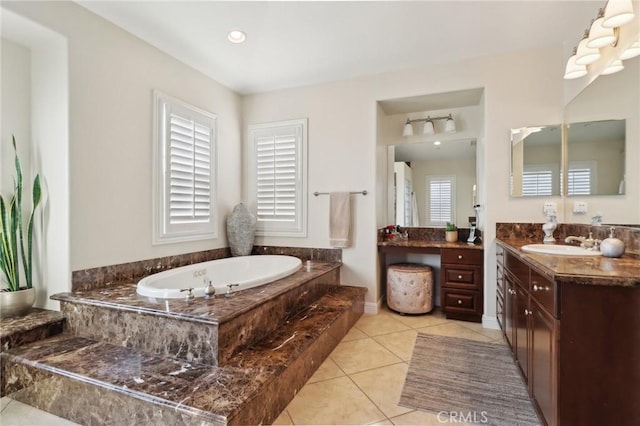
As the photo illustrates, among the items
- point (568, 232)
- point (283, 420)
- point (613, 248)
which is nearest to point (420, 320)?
point (568, 232)

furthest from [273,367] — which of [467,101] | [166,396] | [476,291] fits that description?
[467,101]

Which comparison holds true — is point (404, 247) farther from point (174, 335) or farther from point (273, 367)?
point (174, 335)

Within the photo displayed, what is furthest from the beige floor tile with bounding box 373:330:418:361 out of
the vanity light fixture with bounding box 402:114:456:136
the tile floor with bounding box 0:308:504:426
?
the vanity light fixture with bounding box 402:114:456:136

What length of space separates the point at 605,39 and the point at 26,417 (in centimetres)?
418

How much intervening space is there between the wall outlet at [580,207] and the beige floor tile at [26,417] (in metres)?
3.75

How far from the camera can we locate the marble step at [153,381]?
1.43 metres

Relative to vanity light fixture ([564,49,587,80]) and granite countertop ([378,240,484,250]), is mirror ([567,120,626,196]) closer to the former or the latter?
vanity light fixture ([564,49,587,80])

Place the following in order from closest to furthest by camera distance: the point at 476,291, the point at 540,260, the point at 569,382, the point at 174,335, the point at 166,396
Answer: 1. the point at 569,382
2. the point at 166,396
3. the point at 540,260
4. the point at 174,335
5. the point at 476,291

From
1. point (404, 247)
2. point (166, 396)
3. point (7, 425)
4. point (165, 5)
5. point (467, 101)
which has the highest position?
point (165, 5)

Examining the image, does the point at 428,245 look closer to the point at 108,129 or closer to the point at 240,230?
the point at 240,230

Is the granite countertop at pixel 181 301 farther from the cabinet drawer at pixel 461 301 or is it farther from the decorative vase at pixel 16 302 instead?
the cabinet drawer at pixel 461 301

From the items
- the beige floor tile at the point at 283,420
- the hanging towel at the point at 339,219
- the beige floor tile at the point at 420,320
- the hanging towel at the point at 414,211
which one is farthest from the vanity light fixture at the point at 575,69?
the beige floor tile at the point at 283,420

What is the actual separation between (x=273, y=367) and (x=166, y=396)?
20.7 inches

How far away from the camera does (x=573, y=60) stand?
7.75ft
